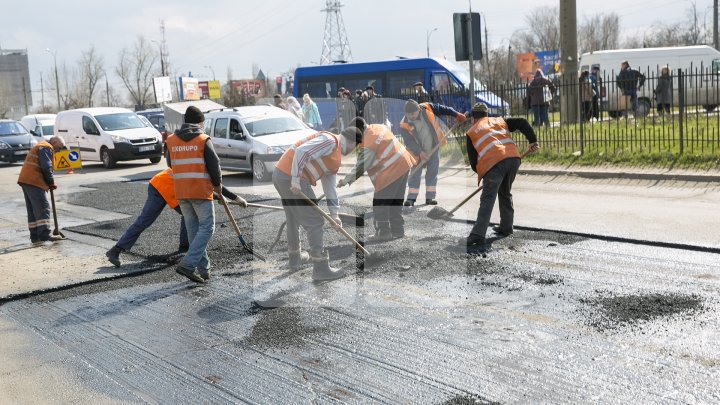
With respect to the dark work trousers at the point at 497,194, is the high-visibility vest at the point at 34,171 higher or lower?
higher

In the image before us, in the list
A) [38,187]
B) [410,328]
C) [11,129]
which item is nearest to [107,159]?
[11,129]

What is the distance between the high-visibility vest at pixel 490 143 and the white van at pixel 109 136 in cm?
1675

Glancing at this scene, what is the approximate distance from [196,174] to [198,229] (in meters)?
0.60

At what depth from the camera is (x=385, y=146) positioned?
9250mm

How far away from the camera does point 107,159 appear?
2408 centimetres

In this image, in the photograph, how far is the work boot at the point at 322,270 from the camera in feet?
25.1

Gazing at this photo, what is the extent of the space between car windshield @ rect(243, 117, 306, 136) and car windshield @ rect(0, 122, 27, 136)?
52.6 ft

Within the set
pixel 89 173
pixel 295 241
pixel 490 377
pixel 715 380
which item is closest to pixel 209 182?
pixel 295 241

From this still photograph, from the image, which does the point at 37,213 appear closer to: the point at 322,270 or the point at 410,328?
the point at 322,270

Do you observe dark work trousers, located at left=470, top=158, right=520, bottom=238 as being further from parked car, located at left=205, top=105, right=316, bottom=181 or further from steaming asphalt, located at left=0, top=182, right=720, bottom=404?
parked car, located at left=205, top=105, right=316, bottom=181

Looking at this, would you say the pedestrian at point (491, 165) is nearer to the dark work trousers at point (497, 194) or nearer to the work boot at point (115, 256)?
the dark work trousers at point (497, 194)

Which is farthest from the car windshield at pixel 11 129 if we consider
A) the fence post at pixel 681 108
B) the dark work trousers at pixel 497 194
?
the dark work trousers at pixel 497 194

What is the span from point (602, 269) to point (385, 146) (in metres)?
2.99

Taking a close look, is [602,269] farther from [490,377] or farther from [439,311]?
[490,377]
